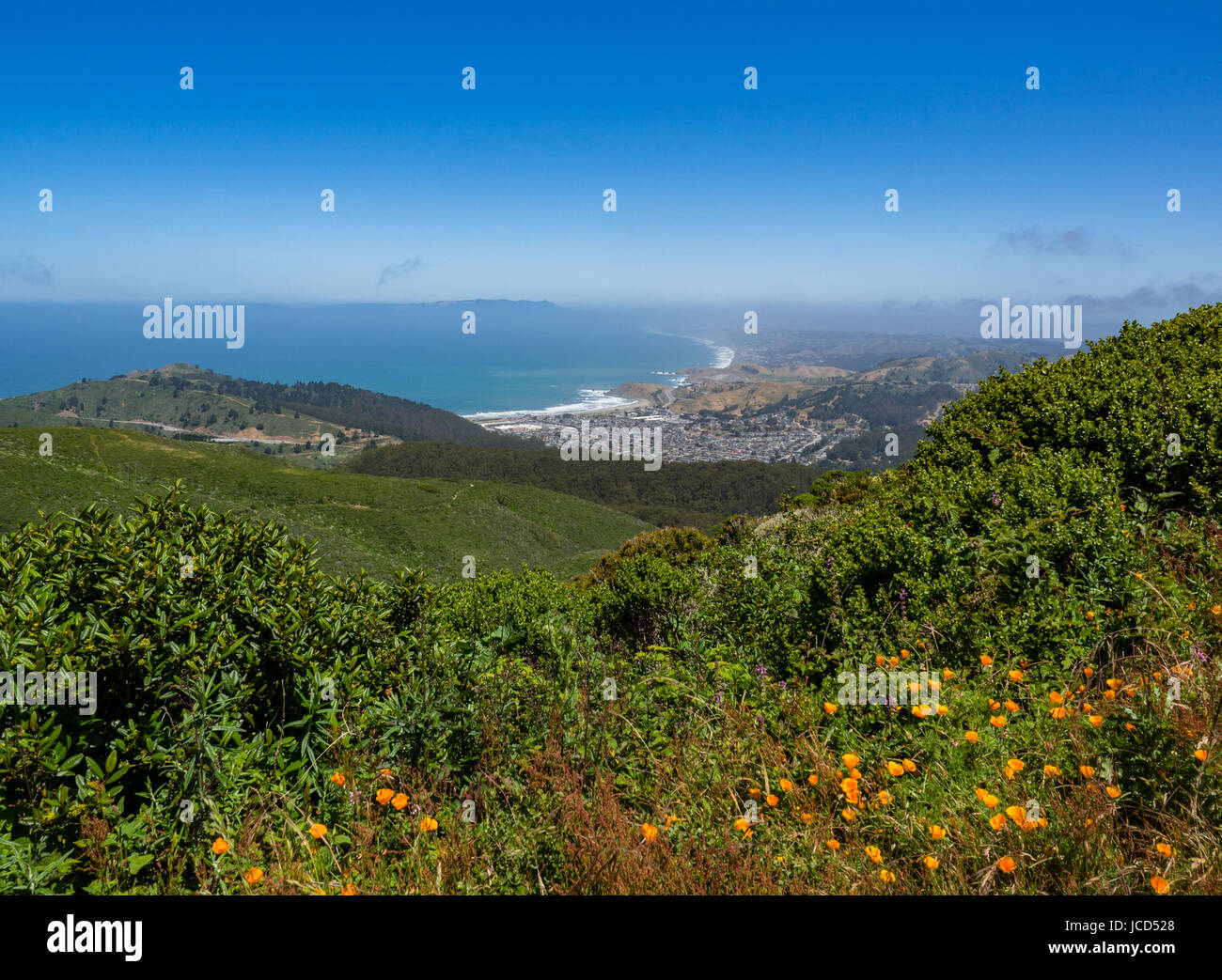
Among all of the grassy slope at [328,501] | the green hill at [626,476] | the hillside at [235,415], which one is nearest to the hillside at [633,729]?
the grassy slope at [328,501]

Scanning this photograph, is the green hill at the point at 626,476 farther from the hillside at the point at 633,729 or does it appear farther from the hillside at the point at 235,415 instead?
the hillside at the point at 633,729

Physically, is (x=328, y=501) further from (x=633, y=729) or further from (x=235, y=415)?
(x=235, y=415)

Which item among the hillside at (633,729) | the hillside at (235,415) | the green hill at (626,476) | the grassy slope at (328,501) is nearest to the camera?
the hillside at (633,729)

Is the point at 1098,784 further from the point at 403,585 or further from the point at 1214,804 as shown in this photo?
the point at 403,585

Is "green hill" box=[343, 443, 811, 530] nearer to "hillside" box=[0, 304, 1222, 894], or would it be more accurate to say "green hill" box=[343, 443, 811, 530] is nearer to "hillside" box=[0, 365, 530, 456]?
"hillside" box=[0, 365, 530, 456]

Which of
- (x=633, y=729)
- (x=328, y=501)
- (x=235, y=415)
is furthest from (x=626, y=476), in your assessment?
(x=235, y=415)

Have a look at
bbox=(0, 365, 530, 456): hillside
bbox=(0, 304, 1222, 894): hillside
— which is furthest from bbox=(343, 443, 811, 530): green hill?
bbox=(0, 304, 1222, 894): hillside
